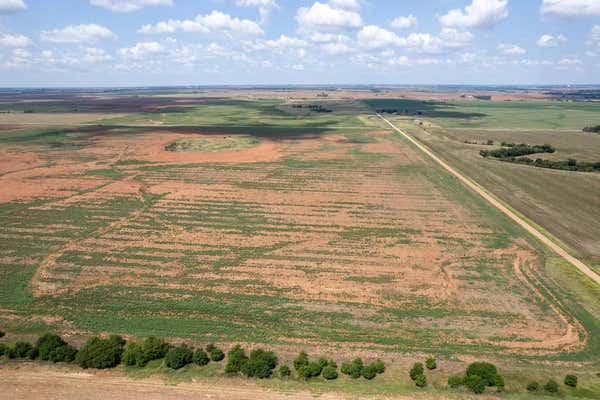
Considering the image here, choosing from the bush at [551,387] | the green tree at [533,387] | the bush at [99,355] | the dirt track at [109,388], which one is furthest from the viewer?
the bush at [99,355]

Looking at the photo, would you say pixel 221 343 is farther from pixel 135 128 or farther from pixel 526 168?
pixel 135 128

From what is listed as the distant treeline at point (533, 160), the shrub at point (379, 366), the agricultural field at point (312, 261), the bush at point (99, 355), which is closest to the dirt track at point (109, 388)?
the bush at point (99, 355)

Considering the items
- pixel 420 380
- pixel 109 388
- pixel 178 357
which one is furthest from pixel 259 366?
pixel 420 380

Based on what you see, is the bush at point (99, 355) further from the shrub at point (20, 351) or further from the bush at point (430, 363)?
the bush at point (430, 363)

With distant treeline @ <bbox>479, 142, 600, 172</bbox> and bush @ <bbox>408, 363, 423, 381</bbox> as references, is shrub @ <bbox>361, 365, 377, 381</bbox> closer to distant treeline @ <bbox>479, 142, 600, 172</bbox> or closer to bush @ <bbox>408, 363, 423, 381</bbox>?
bush @ <bbox>408, 363, 423, 381</bbox>

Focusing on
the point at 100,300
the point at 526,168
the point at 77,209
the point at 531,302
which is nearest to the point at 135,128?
the point at 77,209

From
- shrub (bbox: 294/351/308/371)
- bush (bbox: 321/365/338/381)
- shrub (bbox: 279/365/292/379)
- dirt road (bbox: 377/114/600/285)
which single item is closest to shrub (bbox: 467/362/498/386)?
bush (bbox: 321/365/338/381)
